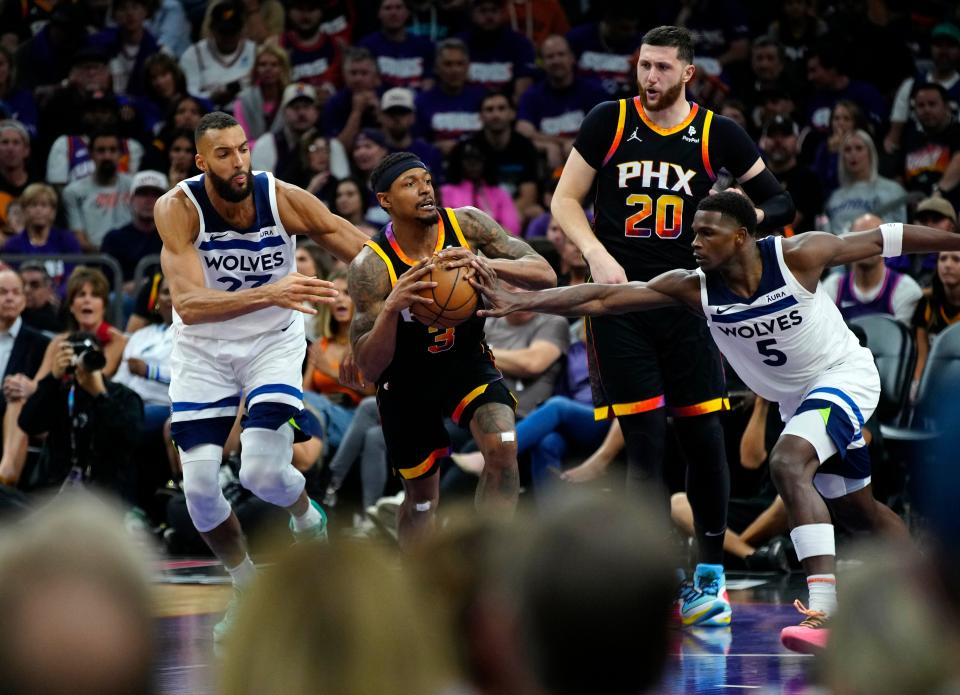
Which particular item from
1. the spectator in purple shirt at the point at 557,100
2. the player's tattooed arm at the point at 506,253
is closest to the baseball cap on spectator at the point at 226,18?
the spectator in purple shirt at the point at 557,100

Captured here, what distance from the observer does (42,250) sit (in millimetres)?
12281

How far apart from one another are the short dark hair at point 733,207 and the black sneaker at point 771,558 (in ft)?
10.0

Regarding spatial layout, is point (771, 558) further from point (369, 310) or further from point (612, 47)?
point (612, 47)

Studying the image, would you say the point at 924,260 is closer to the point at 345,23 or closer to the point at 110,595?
the point at 345,23

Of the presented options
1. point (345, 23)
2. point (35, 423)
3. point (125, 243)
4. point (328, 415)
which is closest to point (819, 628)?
point (328, 415)

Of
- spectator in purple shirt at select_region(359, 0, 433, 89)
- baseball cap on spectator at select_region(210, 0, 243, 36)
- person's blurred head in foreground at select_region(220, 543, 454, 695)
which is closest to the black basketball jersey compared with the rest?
person's blurred head in foreground at select_region(220, 543, 454, 695)

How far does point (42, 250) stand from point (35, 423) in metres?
2.54

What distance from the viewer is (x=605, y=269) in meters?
6.60

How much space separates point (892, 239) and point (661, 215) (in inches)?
43.6

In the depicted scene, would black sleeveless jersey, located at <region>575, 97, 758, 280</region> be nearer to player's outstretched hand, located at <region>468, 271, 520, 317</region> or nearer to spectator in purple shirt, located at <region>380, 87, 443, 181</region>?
player's outstretched hand, located at <region>468, 271, 520, 317</region>

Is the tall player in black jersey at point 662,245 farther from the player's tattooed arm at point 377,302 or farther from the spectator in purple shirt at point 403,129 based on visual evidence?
the spectator in purple shirt at point 403,129

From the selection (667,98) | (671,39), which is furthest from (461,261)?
(671,39)

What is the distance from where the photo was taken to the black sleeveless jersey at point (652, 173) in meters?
6.91

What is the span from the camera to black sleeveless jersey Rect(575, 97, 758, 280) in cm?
691
